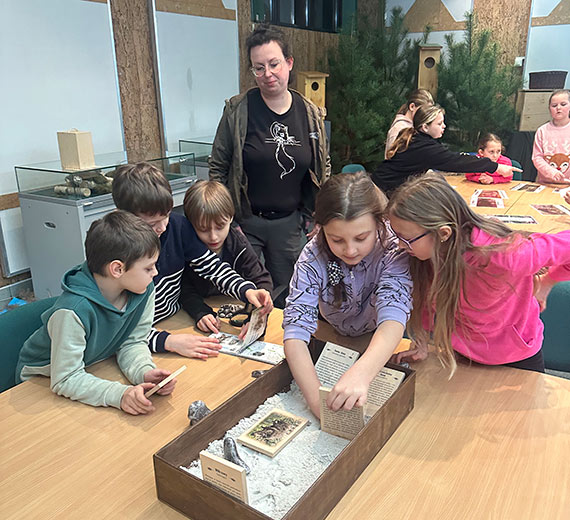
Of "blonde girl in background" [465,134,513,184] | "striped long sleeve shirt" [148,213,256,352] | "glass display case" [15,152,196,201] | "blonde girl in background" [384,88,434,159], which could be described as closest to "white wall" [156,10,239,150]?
"glass display case" [15,152,196,201]

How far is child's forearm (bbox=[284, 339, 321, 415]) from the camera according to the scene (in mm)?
1141

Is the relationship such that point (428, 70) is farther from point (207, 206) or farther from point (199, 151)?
point (207, 206)

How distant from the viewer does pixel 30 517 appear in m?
0.89

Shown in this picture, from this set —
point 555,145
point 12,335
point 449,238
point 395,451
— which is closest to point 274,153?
point 449,238

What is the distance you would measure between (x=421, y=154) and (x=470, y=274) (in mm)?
2313

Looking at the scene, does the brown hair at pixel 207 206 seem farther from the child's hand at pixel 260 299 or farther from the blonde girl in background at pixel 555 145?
the blonde girl in background at pixel 555 145

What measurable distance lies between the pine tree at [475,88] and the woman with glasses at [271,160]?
363cm

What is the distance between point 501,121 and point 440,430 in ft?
17.0

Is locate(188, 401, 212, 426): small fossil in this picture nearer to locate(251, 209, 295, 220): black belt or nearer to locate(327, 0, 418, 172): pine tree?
locate(251, 209, 295, 220): black belt

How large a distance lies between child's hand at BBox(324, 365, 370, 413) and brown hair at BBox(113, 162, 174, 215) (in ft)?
2.75

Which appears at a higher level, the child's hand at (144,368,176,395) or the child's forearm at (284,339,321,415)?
the child's forearm at (284,339,321,415)

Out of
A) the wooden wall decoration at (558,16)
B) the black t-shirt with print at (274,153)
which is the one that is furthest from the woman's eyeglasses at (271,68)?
the wooden wall decoration at (558,16)

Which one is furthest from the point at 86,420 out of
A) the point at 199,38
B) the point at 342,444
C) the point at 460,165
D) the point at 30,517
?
the point at 199,38

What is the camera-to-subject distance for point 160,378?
125cm
